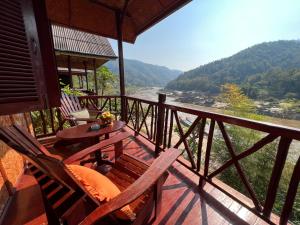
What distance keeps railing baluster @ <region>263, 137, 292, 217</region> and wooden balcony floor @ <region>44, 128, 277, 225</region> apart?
22 cm

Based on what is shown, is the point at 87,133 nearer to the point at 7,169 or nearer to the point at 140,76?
the point at 7,169

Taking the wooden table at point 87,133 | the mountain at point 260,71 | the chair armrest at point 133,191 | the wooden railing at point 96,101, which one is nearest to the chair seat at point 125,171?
the chair armrest at point 133,191

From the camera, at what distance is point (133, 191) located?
879 mm

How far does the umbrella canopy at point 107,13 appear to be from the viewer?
2639 millimetres

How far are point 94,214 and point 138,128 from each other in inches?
116

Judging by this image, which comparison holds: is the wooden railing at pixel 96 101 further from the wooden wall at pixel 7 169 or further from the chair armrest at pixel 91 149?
the chair armrest at pixel 91 149

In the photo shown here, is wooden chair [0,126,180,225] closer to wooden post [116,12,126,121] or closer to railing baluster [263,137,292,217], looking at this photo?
railing baluster [263,137,292,217]

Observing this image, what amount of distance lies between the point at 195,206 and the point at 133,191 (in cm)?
111

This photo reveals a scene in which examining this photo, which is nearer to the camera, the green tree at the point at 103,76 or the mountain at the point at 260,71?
the green tree at the point at 103,76

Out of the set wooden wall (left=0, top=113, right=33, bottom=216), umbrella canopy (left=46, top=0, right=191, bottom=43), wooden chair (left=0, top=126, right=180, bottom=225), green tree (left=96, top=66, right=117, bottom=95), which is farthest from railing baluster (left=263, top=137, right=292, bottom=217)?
green tree (left=96, top=66, right=117, bottom=95)

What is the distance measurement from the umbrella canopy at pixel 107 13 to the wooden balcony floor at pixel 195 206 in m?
2.55

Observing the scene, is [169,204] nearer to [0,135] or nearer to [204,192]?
[204,192]

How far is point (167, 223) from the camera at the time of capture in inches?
57.7

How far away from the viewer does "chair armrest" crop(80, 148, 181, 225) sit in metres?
0.75
